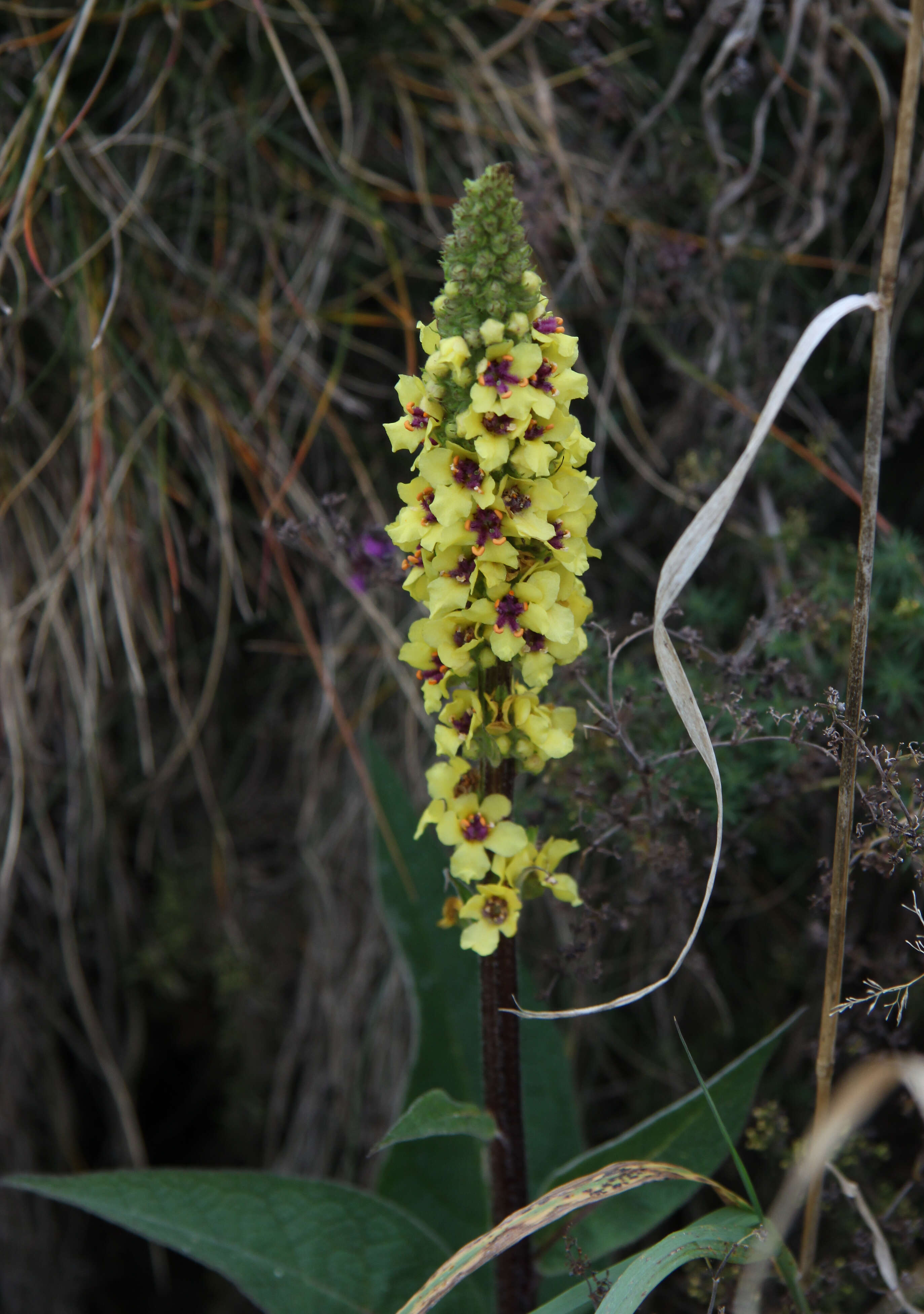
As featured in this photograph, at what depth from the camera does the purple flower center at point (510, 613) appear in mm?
1176

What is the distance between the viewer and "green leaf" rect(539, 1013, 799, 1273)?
1579 millimetres

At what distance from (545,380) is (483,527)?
178 mm

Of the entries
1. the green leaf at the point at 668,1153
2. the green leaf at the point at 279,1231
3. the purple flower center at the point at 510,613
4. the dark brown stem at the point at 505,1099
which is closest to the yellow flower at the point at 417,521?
the purple flower center at the point at 510,613

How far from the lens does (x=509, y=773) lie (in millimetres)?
1332

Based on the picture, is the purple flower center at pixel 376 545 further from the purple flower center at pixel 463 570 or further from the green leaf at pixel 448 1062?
the purple flower center at pixel 463 570

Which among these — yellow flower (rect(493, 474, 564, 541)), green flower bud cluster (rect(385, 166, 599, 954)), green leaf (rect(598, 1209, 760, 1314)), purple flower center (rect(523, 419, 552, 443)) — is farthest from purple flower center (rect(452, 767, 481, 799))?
green leaf (rect(598, 1209, 760, 1314))

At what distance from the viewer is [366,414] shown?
2.32 meters

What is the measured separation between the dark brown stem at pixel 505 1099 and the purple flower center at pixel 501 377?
0.48 m

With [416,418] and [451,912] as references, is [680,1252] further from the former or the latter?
[416,418]

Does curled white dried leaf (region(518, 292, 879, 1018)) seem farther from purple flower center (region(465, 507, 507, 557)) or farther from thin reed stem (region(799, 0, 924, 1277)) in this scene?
purple flower center (region(465, 507, 507, 557))

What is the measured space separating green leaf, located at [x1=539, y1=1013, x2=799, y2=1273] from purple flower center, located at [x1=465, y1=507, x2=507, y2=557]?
94cm

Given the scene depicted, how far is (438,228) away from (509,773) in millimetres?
1436

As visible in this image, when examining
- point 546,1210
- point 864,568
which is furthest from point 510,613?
point 546,1210

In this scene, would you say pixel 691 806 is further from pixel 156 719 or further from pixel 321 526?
pixel 156 719
